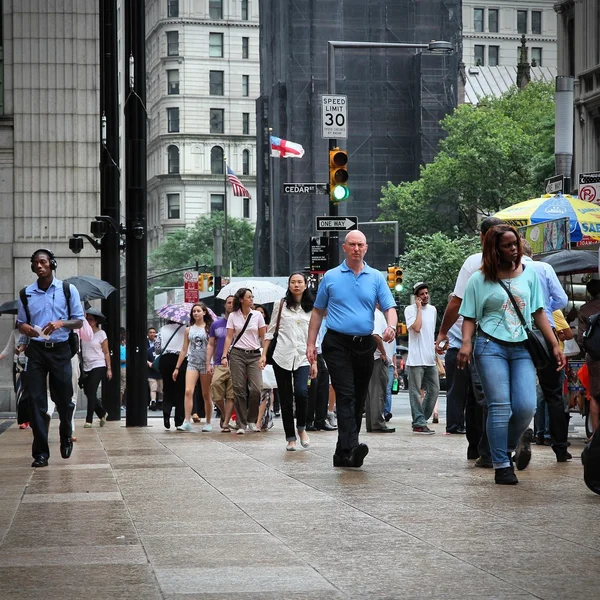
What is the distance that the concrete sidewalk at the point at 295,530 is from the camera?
19.0ft

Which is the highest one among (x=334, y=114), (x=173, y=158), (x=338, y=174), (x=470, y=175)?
(x=173, y=158)

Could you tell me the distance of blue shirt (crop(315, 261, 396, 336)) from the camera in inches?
447

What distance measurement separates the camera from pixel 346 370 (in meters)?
11.3

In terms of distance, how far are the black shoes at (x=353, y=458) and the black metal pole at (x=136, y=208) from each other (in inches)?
354

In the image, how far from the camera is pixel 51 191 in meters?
26.9

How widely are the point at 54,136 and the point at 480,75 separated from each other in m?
88.0

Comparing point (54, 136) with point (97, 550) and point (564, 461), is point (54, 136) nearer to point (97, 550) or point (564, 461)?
point (564, 461)

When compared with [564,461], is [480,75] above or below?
above

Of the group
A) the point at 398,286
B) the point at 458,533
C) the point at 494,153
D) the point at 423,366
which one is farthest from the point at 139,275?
the point at 494,153

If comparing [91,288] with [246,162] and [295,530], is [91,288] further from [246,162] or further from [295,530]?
[246,162]

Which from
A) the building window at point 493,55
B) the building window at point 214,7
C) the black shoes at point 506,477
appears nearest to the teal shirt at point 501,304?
the black shoes at point 506,477

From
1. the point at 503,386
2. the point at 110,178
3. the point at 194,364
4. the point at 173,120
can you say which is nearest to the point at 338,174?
the point at 110,178

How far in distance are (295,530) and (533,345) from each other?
3.06 m

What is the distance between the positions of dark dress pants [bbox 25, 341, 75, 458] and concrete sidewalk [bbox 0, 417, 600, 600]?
0.34 metres
